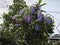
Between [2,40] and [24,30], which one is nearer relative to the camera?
[24,30]

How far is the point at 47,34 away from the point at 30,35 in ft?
0.41

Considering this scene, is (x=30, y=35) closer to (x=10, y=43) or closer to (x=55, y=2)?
(x=10, y=43)

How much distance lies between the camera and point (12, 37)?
5.16ft

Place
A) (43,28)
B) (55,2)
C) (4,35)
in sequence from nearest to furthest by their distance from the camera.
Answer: (43,28), (4,35), (55,2)

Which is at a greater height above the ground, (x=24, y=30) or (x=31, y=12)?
(x=31, y=12)

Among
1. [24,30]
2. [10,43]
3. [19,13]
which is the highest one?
[19,13]

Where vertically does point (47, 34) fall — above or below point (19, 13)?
below

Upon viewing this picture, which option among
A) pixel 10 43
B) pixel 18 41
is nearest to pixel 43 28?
pixel 18 41

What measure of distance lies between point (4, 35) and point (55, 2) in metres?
1.68

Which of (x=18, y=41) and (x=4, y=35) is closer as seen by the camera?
(x=18, y=41)

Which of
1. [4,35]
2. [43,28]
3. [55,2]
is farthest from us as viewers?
[55,2]

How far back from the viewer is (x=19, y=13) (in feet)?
5.15

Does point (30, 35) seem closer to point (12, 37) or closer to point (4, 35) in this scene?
point (12, 37)

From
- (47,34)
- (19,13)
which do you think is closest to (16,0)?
(19,13)
